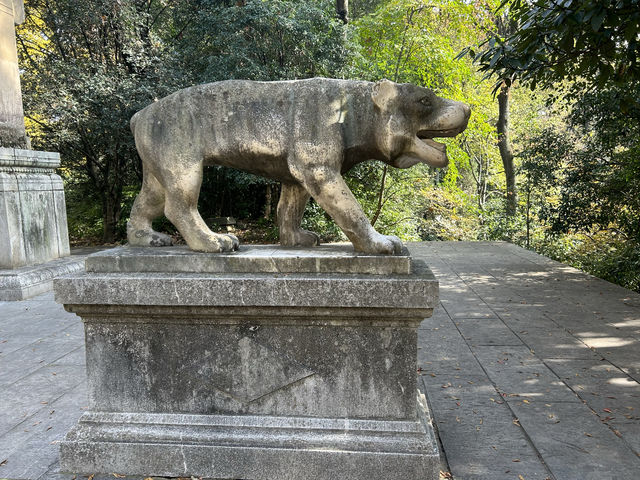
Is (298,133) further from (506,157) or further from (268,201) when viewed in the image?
(506,157)

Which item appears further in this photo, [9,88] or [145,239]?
[9,88]

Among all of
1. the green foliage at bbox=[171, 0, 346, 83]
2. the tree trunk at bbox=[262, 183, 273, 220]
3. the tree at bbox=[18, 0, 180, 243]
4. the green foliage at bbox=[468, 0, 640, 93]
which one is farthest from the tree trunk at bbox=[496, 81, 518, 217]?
the green foliage at bbox=[468, 0, 640, 93]

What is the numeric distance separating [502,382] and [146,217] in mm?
2849

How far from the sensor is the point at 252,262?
2.39 m

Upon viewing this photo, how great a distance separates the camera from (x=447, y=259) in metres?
9.48

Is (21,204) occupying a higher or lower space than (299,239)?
higher

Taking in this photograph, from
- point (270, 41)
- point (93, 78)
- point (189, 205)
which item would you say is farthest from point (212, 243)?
point (93, 78)

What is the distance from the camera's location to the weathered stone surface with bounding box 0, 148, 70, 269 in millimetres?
6445

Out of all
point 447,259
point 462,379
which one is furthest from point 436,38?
point 462,379

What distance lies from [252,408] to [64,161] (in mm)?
11977

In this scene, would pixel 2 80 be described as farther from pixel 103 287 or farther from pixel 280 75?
pixel 103 287

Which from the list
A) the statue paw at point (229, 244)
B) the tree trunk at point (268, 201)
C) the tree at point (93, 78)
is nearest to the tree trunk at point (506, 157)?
the tree trunk at point (268, 201)

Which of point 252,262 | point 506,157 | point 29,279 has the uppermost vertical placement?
point 506,157

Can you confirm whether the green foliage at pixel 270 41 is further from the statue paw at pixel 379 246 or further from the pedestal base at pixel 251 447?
the pedestal base at pixel 251 447
